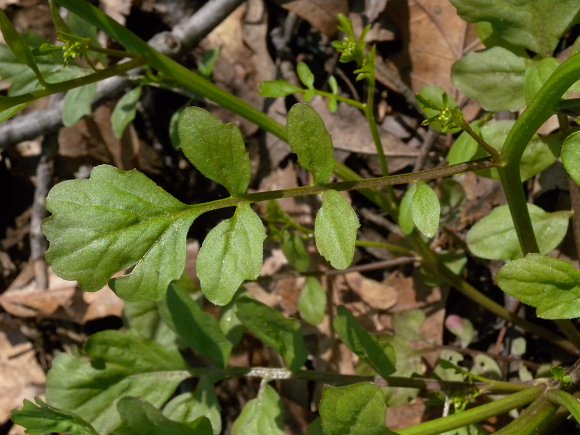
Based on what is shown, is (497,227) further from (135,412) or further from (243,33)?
(243,33)

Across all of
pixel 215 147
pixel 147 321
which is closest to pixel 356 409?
pixel 215 147

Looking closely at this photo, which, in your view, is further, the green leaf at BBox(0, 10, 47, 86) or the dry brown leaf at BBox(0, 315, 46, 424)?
the dry brown leaf at BBox(0, 315, 46, 424)

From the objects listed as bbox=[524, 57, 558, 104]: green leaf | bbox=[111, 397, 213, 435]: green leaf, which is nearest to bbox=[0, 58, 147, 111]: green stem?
bbox=[111, 397, 213, 435]: green leaf

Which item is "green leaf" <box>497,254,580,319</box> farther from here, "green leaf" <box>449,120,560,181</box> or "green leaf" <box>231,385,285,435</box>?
"green leaf" <box>231,385,285,435</box>

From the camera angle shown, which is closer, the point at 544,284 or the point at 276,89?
the point at 544,284

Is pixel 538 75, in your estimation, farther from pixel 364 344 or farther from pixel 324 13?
pixel 324 13

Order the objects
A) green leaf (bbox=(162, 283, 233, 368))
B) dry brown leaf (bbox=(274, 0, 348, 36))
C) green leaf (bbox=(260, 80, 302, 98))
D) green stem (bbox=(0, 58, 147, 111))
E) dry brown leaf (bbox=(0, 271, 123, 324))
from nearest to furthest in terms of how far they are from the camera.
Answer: green stem (bbox=(0, 58, 147, 111)), green leaf (bbox=(260, 80, 302, 98)), green leaf (bbox=(162, 283, 233, 368)), dry brown leaf (bbox=(274, 0, 348, 36)), dry brown leaf (bbox=(0, 271, 123, 324))

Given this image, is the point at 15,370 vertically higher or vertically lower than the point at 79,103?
lower
